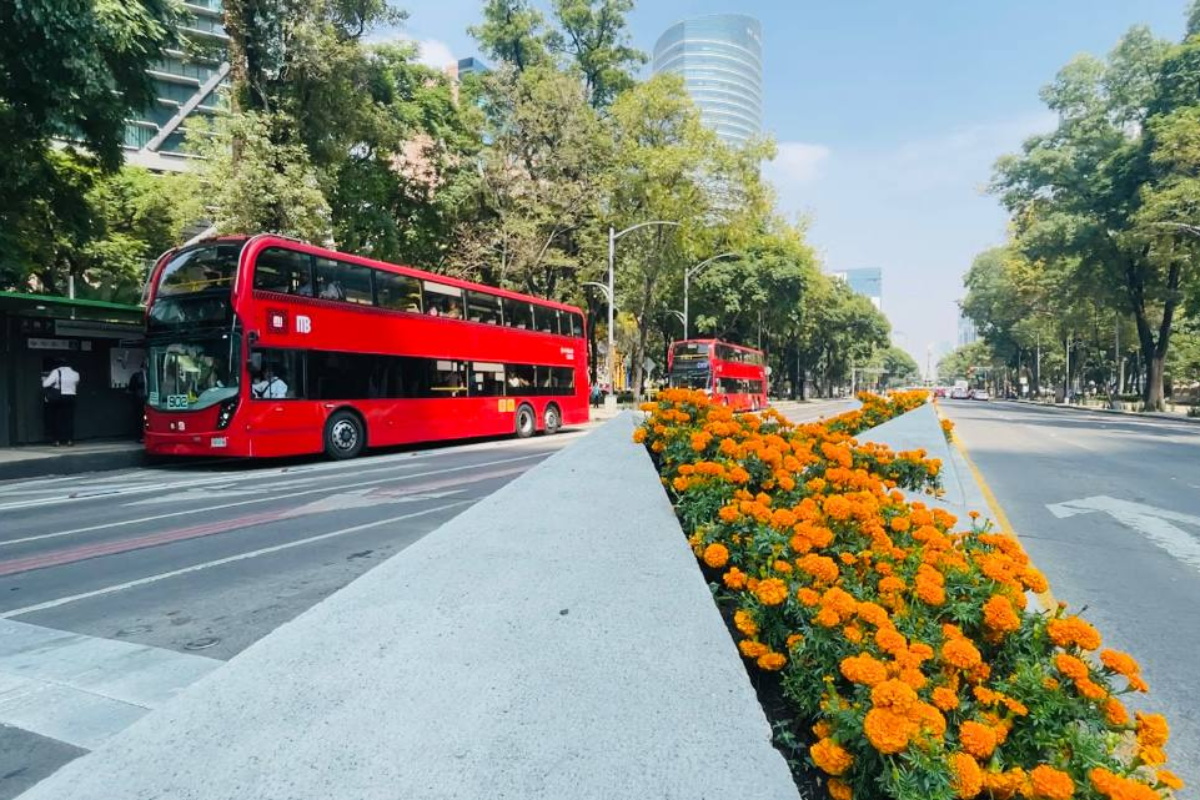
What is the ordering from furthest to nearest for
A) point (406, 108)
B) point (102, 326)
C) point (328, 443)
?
1. point (406, 108)
2. point (102, 326)
3. point (328, 443)

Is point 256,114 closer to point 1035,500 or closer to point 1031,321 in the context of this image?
point 1035,500

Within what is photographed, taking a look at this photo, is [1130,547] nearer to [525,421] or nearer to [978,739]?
[978,739]

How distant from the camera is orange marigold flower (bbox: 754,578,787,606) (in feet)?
7.24

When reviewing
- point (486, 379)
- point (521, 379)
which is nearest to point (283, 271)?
point (486, 379)

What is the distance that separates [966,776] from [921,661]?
0.38 m

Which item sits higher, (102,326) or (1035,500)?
(102,326)

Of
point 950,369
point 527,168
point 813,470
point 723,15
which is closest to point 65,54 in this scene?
point 813,470

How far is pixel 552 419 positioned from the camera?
21.2m

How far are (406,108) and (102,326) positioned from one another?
15.1 meters

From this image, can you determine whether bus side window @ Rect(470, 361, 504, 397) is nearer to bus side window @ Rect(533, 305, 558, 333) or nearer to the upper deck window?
bus side window @ Rect(533, 305, 558, 333)

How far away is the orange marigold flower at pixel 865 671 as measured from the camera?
5.46ft

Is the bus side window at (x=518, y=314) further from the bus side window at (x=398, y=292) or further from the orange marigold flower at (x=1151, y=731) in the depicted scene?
the orange marigold flower at (x=1151, y=731)

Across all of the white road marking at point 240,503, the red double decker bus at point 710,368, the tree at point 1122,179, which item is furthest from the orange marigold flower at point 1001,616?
the tree at point 1122,179

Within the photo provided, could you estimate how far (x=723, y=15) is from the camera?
5768 inches
